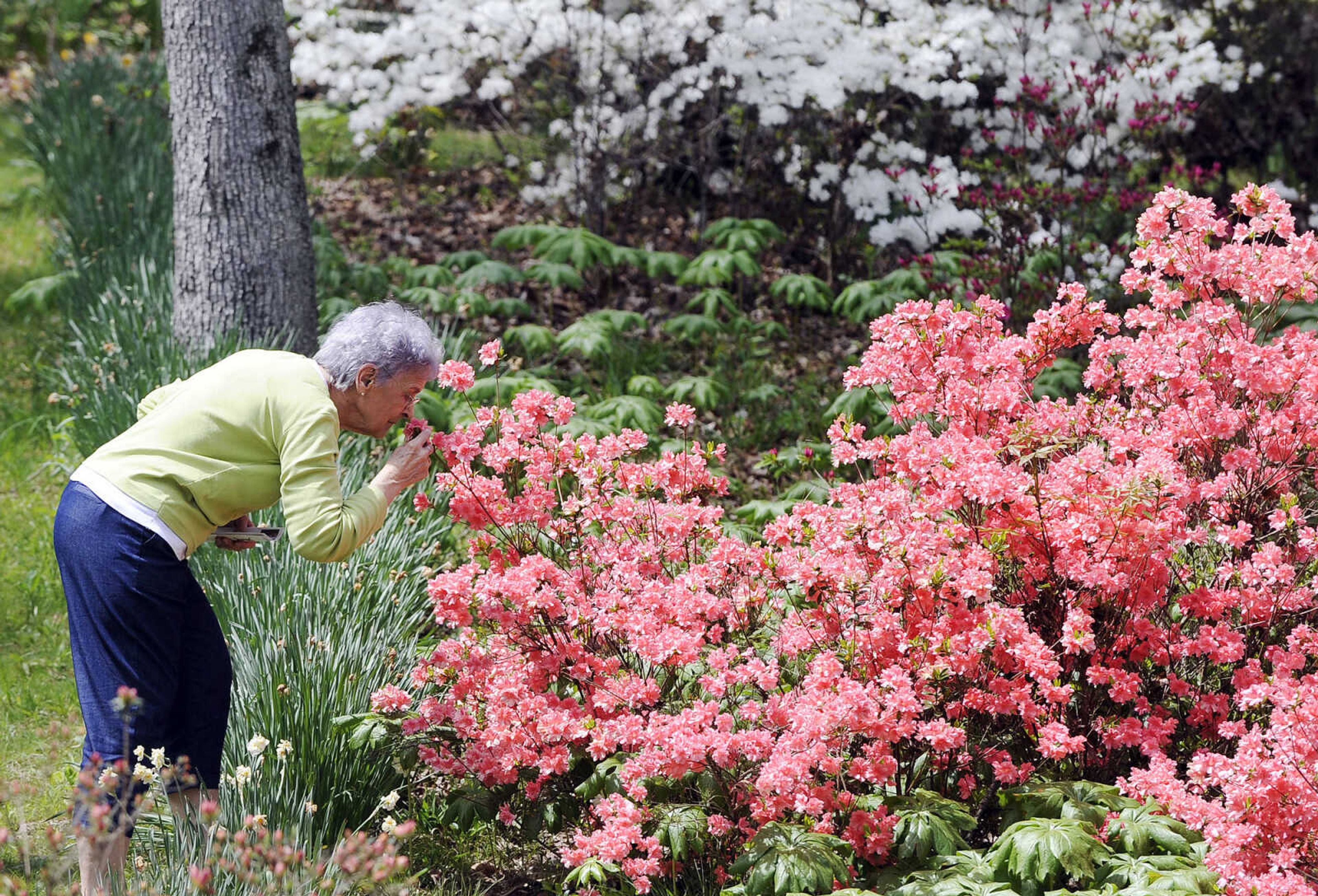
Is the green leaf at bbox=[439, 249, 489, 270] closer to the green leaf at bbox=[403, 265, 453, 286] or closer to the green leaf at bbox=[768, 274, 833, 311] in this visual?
the green leaf at bbox=[403, 265, 453, 286]

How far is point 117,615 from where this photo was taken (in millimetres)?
2635

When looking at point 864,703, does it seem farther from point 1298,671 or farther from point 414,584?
point 414,584

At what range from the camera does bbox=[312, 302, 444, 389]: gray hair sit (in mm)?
2734

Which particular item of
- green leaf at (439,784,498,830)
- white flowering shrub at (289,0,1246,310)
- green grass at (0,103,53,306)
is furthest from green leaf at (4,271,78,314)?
green leaf at (439,784,498,830)

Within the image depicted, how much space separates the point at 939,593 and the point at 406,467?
1.31 metres

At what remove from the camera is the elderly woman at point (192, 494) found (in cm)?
261

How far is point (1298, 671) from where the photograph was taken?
3123 millimetres

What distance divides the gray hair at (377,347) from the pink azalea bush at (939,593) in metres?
0.39

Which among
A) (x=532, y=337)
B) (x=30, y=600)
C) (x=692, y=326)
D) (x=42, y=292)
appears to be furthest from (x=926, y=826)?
(x=42, y=292)

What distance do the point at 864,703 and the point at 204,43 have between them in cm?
423

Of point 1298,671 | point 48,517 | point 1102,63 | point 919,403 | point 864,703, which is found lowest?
point 48,517

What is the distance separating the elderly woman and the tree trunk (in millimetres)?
2557

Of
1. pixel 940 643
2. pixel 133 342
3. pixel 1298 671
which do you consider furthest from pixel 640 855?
pixel 133 342

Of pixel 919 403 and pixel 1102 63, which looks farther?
pixel 1102 63
